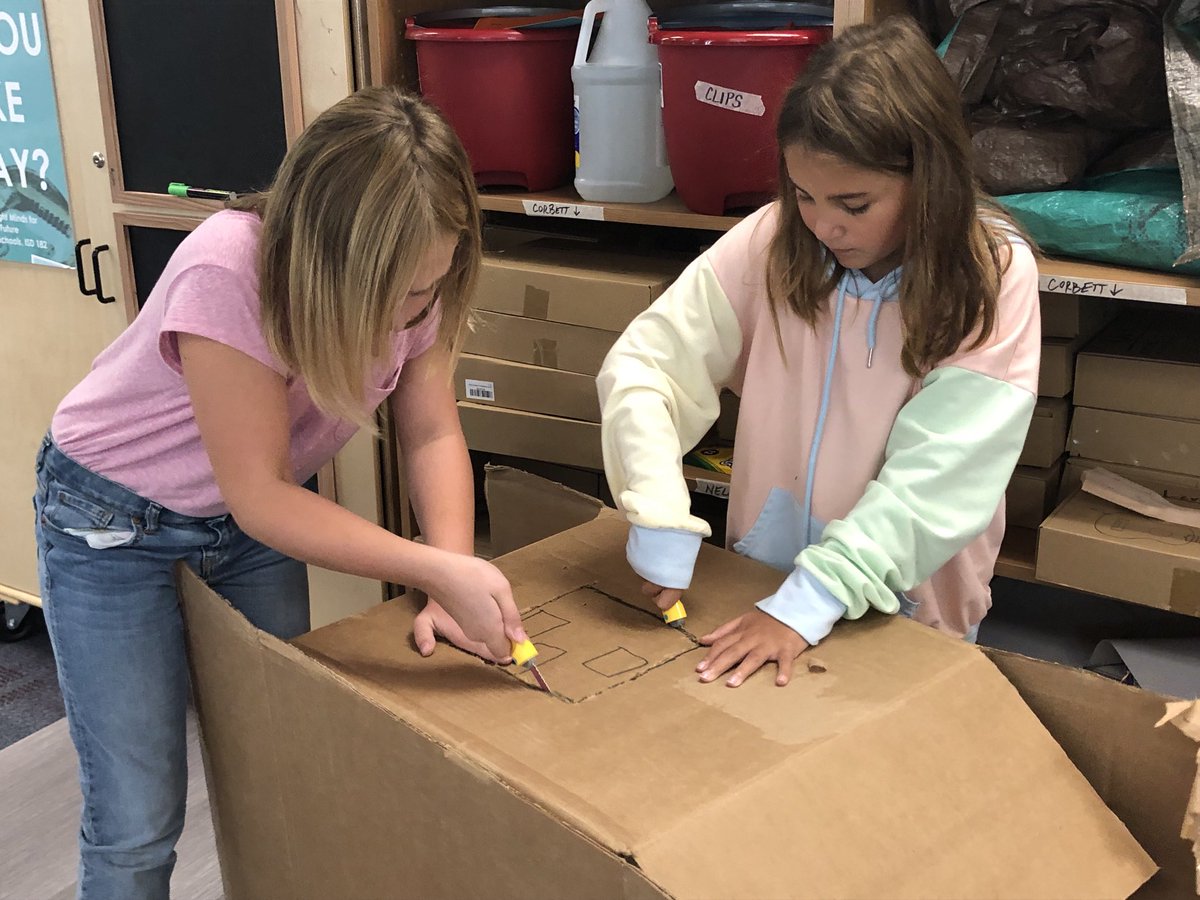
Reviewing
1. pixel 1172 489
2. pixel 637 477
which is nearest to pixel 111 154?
pixel 637 477

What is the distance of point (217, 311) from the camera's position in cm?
101

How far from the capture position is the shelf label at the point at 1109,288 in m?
1.33

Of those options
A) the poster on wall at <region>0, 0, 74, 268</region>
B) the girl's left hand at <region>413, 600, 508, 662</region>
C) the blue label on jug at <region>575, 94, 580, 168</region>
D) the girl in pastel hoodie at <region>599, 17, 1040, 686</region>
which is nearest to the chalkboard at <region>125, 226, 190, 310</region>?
the poster on wall at <region>0, 0, 74, 268</region>

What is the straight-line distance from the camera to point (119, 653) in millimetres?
1146

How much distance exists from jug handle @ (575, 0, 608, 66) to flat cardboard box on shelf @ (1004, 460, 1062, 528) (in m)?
0.85

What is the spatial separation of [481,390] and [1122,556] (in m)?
0.96

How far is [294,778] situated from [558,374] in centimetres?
90

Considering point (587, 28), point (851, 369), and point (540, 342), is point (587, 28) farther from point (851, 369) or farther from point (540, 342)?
point (851, 369)

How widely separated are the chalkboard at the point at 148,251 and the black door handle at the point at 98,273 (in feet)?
0.19

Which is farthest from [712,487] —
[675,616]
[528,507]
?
[675,616]

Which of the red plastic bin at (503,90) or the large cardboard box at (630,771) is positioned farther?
the red plastic bin at (503,90)

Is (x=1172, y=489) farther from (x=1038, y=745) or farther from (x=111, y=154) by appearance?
(x=111, y=154)

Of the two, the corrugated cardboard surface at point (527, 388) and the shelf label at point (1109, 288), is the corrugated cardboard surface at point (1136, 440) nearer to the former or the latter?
the shelf label at point (1109, 288)

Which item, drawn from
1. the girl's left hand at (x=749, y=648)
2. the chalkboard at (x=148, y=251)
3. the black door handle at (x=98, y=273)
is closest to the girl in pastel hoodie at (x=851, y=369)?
the girl's left hand at (x=749, y=648)
